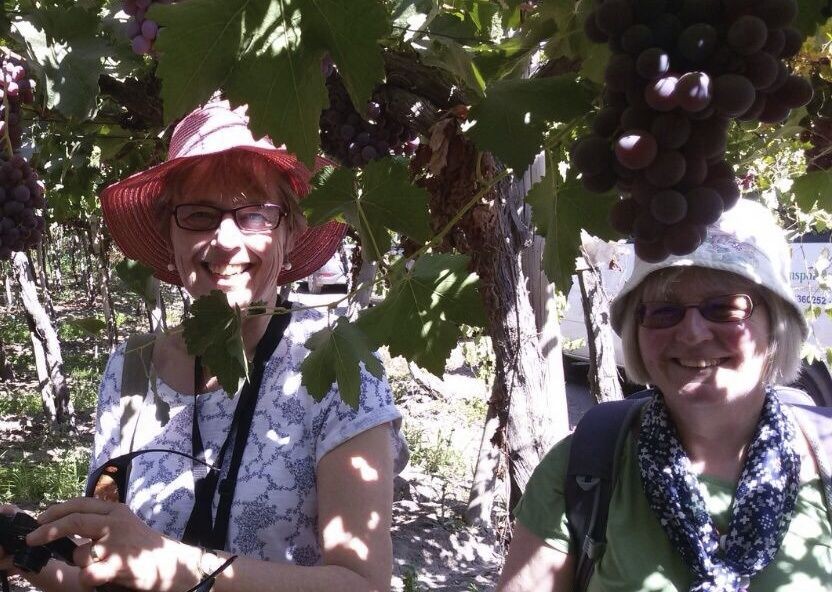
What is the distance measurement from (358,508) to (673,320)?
71 cm

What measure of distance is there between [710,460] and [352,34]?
1.16 meters

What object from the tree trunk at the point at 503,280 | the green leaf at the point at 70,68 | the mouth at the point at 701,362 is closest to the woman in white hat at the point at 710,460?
the mouth at the point at 701,362

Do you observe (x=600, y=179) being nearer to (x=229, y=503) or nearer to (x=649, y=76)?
(x=649, y=76)

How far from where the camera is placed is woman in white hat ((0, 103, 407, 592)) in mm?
1386

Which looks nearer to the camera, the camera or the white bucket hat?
the camera

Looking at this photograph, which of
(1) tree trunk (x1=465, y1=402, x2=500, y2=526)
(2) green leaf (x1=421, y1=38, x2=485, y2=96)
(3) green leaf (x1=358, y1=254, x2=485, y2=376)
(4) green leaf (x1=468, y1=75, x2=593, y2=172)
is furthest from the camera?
(1) tree trunk (x1=465, y1=402, x2=500, y2=526)

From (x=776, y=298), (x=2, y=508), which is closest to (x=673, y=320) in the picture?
(x=776, y=298)

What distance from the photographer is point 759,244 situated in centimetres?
161

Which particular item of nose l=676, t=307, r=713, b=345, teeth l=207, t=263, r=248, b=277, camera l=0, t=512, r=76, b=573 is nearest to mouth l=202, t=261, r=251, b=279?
teeth l=207, t=263, r=248, b=277

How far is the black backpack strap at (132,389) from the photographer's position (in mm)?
1737

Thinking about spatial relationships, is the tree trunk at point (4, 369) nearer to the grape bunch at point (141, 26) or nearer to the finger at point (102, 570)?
the finger at point (102, 570)

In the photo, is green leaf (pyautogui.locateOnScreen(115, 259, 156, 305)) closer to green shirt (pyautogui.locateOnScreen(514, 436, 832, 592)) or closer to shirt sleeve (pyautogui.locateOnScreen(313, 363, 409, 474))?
shirt sleeve (pyautogui.locateOnScreen(313, 363, 409, 474))

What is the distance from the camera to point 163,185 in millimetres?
1814

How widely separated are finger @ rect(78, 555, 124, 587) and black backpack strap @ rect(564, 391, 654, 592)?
0.84m
